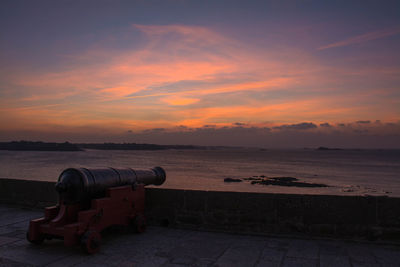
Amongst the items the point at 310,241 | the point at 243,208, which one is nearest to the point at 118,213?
→ the point at 243,208

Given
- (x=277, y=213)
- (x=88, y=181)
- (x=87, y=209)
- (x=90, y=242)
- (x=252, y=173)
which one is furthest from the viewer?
(x=252, y=173)

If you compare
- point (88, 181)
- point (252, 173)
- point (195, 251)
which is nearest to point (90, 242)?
point (88, 181)

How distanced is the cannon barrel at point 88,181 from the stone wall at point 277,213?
86 centimetres

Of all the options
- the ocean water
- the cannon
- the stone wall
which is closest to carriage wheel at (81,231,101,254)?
the cannon

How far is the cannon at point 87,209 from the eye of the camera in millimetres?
4289

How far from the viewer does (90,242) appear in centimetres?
420

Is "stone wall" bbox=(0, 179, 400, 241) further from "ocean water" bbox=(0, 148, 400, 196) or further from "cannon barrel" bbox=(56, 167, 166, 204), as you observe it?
"ocean water" bbox=(0, 148, 400, 196)

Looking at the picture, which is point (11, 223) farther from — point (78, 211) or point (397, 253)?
point (397, 253)

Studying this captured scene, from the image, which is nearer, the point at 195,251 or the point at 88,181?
the point at 195,251

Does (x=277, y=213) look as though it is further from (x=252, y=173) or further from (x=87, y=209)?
(x=252, y=173)

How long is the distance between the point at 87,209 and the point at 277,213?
301 cm

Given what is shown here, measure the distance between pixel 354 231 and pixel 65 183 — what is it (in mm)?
4340

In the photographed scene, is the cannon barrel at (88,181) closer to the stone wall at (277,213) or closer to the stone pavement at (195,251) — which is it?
the stone pavement at (195,251)

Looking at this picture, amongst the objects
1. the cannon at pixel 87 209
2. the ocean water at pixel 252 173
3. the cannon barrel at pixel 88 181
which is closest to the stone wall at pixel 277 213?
the cannon at pixel 87 209
